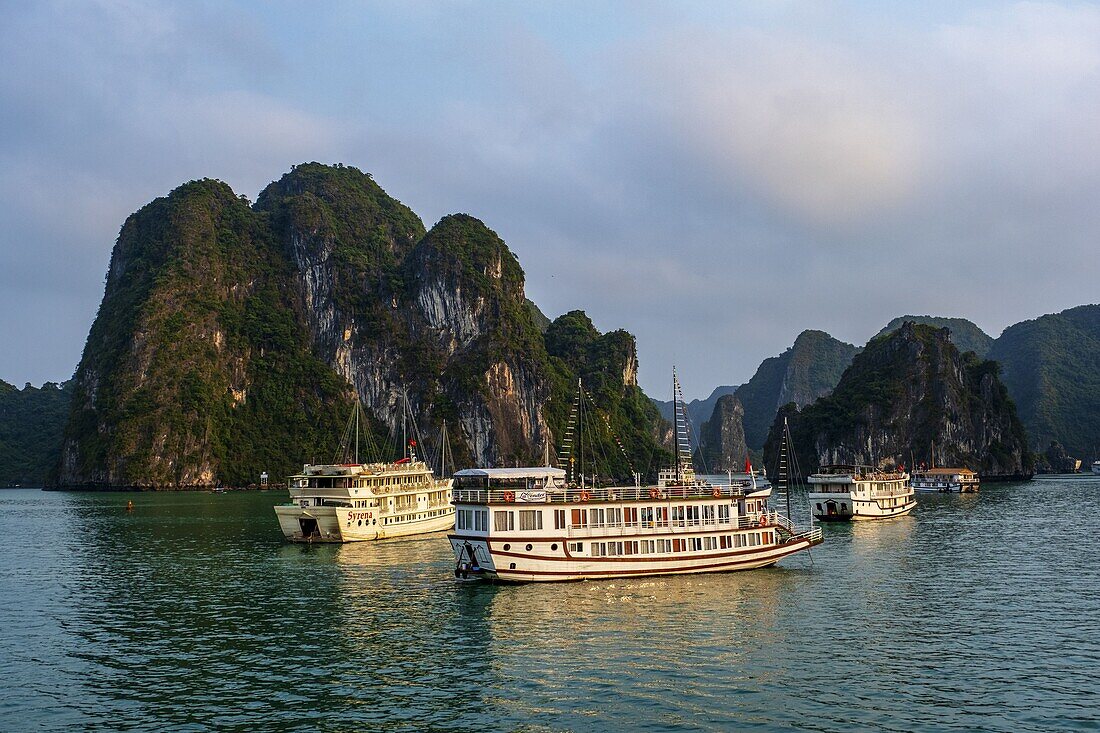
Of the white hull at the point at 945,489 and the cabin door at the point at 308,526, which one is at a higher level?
the cabin door at the point at 308,526

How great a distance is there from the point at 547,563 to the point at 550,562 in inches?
6.9

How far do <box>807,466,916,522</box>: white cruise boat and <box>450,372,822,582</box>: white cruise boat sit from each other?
167 ft

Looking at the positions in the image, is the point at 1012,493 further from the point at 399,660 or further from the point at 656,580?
the point at 399,660

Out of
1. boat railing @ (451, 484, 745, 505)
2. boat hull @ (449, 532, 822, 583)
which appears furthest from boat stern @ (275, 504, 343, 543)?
boat hull @ (449, 532, 822, 583)

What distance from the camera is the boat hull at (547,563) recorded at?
47.6m

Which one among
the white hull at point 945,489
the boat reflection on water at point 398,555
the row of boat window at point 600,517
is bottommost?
the white hull at point 945,489

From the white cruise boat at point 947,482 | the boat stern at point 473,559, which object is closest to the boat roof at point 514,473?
the boat stern at point 473,559

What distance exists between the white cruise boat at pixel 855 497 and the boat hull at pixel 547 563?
54.9m

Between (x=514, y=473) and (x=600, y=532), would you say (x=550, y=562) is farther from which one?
→ (x=514, y=473)

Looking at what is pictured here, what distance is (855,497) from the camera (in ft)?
328

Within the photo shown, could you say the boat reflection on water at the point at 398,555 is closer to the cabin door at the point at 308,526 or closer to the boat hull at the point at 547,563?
the cabin door at the point at 308,526

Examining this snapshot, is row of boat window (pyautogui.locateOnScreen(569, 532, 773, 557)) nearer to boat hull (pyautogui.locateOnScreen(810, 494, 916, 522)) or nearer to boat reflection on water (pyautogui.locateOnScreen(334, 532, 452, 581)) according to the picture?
boat reflection on water (pyautogui.locateOnScreen(334, 532, 452, 581))

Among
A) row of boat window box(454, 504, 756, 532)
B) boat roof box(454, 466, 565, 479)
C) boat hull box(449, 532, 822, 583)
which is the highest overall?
boat roof box(454, 466, 565, 479)

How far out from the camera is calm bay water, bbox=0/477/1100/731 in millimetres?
26094
